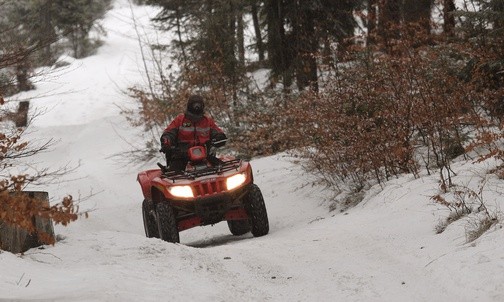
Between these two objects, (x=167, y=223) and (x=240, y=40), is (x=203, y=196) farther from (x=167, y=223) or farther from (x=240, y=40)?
(x=240, y=40)

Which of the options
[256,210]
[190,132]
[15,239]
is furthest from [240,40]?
[15,239]

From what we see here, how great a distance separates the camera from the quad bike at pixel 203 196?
8.40 metres

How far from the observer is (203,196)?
8367mm

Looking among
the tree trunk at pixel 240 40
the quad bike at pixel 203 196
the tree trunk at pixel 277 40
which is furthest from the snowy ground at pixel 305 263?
the tree trunk at pixel 240 40

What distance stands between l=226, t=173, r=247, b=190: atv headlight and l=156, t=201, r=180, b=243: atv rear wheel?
816 mm

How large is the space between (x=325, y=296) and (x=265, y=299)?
478mm

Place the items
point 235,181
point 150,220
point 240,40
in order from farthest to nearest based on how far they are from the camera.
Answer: point 240,40 → point 150,220 → point 235,181

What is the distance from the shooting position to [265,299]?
17.0ft

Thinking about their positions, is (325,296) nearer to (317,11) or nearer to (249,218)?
(249,218)

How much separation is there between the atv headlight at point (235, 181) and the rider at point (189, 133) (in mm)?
809

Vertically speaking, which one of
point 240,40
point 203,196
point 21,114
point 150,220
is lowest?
point 150,220

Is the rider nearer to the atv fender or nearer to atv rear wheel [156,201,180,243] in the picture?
the atv fender

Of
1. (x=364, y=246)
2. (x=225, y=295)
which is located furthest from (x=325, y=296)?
(x=364, y=246)

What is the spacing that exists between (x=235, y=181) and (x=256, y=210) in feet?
1.94
